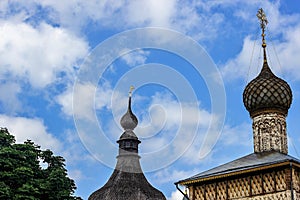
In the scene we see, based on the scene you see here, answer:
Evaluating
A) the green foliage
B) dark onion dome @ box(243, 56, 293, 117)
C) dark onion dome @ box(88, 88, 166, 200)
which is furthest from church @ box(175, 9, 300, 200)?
dark onion dome @ box(88, 88, 166, 200)

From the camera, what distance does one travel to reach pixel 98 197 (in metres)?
36.1

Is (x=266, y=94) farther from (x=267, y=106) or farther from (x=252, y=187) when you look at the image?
(x=252, y=187)

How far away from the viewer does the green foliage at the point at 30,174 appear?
73.9 ft

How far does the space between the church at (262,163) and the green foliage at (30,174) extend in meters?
7.48

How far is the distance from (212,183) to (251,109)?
4188 millimetres

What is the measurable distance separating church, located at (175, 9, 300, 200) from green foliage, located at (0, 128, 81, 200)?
7.48 metres

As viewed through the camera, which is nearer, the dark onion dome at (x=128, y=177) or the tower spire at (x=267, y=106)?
the tower spire at (x=267, y=106)

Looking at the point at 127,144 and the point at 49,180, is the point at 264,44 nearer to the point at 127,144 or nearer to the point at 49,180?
the point at 49,180

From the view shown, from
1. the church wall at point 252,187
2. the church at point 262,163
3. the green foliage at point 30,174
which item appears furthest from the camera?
the green foliage at point 30,174

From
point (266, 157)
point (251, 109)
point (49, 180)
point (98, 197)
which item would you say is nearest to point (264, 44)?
point (251, 109)

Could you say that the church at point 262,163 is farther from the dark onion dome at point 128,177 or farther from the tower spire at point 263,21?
the dark onion dome at point 128,177

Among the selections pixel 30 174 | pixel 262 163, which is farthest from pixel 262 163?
pixel 30 174

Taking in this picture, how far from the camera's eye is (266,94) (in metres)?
20.3

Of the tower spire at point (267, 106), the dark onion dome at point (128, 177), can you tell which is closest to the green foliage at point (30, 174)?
the tower spire at point (267, 106)
